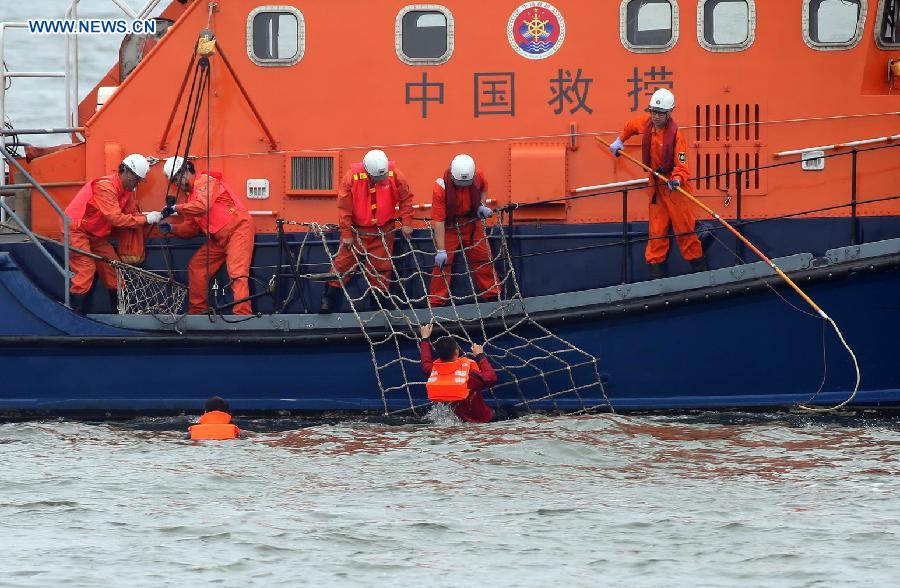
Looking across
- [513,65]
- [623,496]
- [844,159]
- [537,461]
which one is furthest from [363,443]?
[844,159]

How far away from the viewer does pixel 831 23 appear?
939cm

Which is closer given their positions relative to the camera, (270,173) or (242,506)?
(242,506)

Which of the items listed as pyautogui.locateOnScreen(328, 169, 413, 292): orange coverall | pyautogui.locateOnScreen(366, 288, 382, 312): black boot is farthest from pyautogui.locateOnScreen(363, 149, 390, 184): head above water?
pyautogui.locateOnScreen(366, 288, 382, 312): black boot

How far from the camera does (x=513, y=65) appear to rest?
9.59 metres

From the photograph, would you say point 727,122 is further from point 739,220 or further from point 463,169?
point 463,169

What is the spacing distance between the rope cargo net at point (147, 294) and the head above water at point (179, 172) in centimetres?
61

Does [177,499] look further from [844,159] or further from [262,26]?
[844,159]

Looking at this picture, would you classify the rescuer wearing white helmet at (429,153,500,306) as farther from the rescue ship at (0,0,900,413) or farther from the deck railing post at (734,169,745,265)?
the deck railing post at (734,169,745,265)

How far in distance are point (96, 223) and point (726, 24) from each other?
4.24m

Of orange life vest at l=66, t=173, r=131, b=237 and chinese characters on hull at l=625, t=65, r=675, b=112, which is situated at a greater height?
chinese characters on hull at l=625, t=65, r=675, b=112

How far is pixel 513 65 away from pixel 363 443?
Result: 2.64m

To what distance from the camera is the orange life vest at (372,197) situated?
9320mm

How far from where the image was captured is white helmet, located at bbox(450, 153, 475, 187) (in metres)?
9.10

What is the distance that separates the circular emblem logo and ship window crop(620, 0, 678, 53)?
40 centimetres
